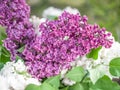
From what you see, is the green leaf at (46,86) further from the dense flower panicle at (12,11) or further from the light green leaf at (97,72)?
the dense flower panicle at (12,11)

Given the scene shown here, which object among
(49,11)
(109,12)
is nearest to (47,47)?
(49,11)

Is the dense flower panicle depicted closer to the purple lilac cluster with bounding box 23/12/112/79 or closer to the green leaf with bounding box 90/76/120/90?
A: the purple lilac cluster with bounding box 23/12/112/79

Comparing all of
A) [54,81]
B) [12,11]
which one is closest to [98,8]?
[12,11]

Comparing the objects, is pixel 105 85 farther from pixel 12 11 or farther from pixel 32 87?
pixel 12 11

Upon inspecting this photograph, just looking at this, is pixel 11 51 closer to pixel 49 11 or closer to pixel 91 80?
pixel 91 80

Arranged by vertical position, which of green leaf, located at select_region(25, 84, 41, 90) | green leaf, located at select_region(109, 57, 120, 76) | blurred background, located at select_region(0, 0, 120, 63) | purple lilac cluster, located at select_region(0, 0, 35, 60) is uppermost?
blurred background, located at select_region(0, 0, 120, 63)

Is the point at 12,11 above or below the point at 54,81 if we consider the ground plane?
above

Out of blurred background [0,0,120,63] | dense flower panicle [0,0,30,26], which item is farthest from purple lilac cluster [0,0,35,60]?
blurred background [0,0,120,63]
